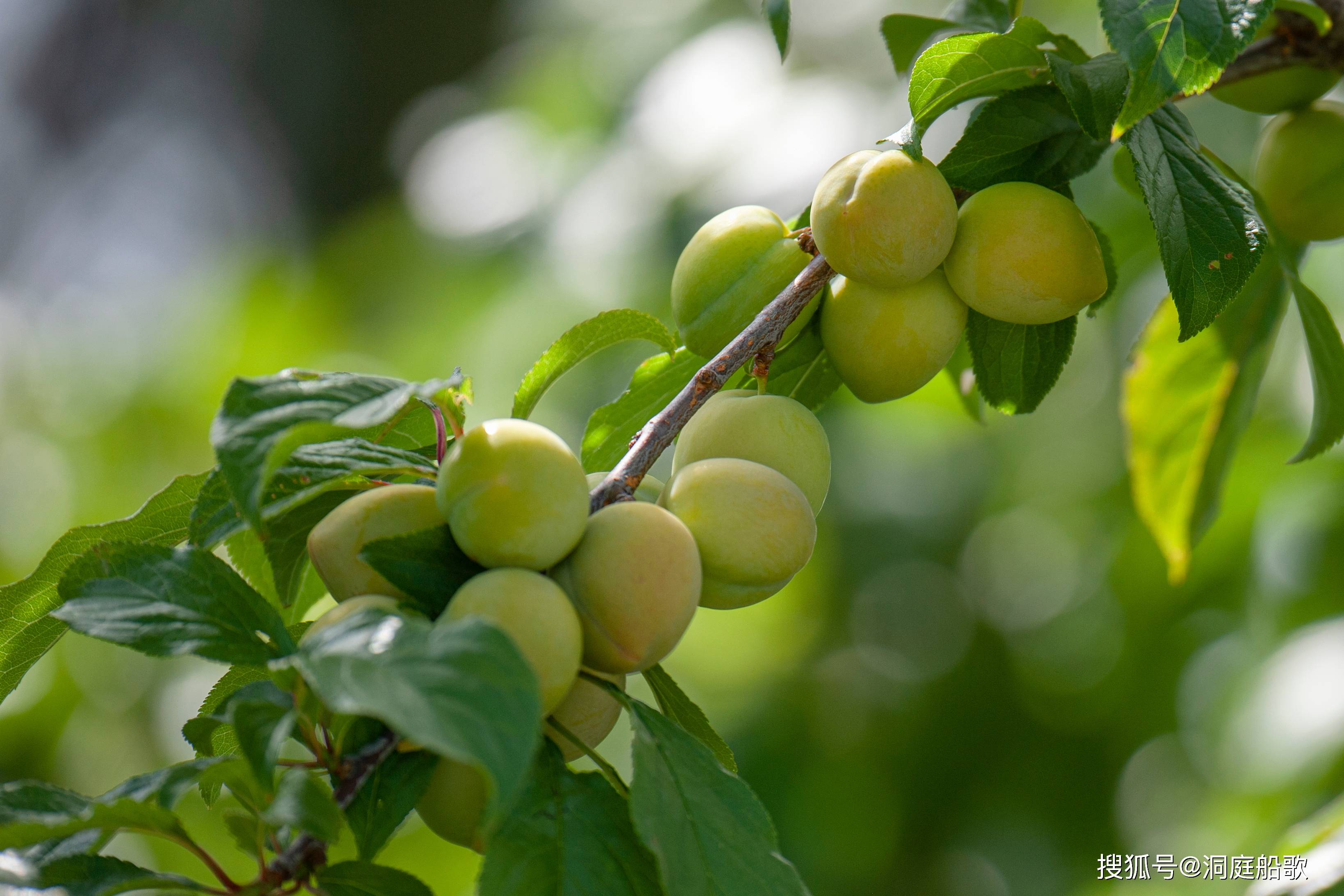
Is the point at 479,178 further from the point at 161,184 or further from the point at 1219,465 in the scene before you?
the point at 161,184

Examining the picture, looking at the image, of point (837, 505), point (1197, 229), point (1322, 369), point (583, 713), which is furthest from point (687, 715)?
point (837, 505)

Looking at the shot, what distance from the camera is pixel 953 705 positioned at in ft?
4.87

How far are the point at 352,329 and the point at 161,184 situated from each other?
9.23 ft

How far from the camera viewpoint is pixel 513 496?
0.34 meters

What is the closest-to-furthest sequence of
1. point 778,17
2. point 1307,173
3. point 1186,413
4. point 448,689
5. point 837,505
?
point 448,689 → point 778,17 → point 1307,173 → point 1186,413 → point 837,505

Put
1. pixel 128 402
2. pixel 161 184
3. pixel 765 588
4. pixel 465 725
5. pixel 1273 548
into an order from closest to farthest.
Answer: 1. pixel 465 725
2. pixel 765 588
3. pixel 1273 548
4. pixel 128 402
5. pixel 161 184

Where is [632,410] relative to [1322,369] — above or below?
above

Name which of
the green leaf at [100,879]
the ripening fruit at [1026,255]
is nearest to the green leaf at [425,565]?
the green leaf at [100,879]

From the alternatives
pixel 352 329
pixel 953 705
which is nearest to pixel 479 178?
pixel 352 329

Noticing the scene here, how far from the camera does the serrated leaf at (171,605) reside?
13.4 inches

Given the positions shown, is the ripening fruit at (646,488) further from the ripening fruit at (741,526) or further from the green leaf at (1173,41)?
the green leaf at (1173,41)

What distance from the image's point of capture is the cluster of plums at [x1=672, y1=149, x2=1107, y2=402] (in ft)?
1.38

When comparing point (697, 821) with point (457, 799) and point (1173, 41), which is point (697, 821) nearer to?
point (457, 799)

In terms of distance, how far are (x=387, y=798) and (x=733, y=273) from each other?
0.27 meters
